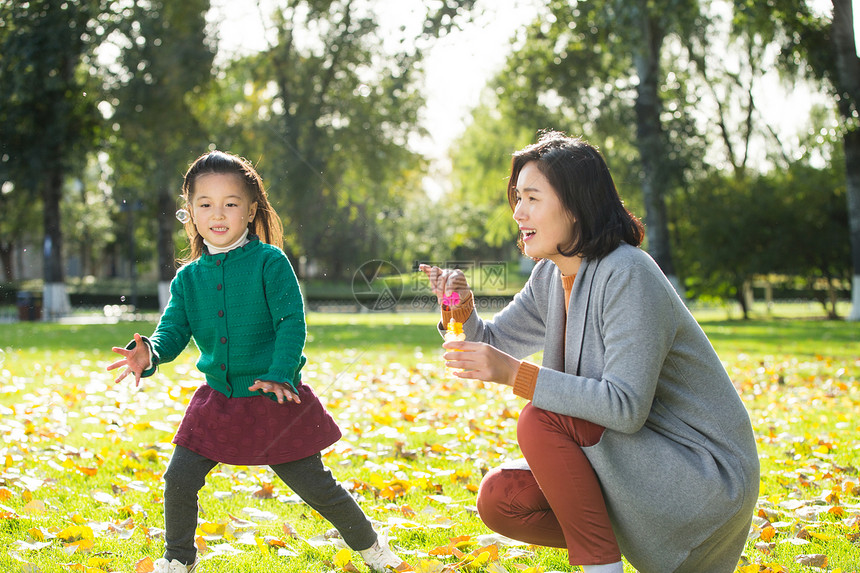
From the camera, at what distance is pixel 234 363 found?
2508 millimetres

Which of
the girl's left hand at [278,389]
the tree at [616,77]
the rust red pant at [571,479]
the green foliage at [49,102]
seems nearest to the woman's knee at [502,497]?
the rust red pant at [571,479]

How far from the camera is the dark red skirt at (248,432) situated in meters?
2.48

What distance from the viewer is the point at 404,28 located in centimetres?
1063

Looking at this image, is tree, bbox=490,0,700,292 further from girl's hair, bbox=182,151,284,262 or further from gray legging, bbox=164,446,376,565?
gray legging, bbox=164,446,376,565

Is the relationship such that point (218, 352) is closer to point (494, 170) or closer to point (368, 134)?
Result: point (368, 134)

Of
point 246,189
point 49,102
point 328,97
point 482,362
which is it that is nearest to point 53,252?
point 49,102

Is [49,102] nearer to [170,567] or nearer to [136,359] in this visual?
[136,359]

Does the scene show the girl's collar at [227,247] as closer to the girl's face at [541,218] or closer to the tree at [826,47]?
the girl's face at [541,218]

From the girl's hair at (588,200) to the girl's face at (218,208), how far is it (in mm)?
1048

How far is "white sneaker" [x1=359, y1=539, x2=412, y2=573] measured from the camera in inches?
106

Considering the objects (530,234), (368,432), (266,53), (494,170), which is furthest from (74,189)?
(530,234)

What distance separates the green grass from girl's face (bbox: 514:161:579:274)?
116 centimetres

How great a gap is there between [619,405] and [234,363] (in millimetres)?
1219

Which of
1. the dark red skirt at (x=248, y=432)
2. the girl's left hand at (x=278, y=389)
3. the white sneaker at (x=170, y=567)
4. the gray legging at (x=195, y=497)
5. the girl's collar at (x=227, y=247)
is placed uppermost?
the girl's collar at (x=227, y=247)
